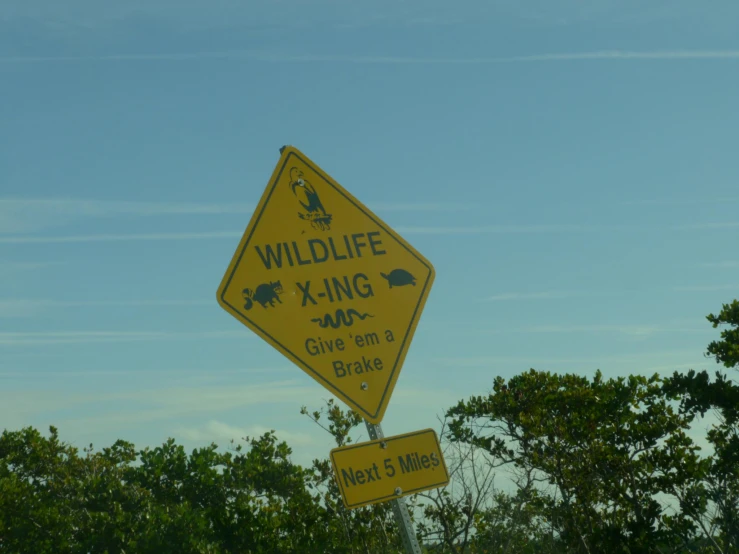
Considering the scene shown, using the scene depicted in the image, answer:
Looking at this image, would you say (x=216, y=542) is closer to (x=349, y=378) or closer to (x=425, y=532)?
(x=425, y=532)

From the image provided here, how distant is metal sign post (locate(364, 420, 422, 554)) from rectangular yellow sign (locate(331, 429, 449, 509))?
38 mm

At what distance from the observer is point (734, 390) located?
42.2ft

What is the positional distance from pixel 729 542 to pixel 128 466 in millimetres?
15617

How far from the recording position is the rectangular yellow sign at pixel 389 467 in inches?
131

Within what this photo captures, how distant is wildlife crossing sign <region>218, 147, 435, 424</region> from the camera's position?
3.45m

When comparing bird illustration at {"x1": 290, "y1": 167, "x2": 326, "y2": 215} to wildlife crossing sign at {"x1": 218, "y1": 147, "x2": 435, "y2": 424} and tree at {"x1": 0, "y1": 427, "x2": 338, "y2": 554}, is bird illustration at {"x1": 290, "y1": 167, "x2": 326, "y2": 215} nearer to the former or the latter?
wildlife crossing sign at {"x1": 218, "y1": 147, "x2": 435, "y2": 424}

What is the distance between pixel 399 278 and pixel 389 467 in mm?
822

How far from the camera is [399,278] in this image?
3578mm

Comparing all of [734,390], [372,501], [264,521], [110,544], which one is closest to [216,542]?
[264,521]

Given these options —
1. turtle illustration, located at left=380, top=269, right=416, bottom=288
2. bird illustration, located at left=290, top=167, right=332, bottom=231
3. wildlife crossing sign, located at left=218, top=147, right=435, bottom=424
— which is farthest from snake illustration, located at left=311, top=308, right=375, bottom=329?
bird illustration, located at left=290, top=167, right=332, bottom=231

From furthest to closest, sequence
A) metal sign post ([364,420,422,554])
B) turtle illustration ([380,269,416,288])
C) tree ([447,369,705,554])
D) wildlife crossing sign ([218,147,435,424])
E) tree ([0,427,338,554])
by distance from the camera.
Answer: tree ([0,427,338,554]), tree ([447,369,705,554]), turtle illustration ([380,269,416,288]), wildlife crossing sign ([218,147,435,424]), metal sign post ([364,420,422,554])

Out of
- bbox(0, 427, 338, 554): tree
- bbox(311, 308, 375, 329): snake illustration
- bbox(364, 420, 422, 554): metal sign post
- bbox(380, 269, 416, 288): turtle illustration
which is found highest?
bbox(0, 427, 338, 554): tree

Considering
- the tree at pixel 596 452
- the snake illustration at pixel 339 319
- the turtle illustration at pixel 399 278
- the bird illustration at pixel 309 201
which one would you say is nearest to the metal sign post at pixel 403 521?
the snake illustration at pixel 339 319

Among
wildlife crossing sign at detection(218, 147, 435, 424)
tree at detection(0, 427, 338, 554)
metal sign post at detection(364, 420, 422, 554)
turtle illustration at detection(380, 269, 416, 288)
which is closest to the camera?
metal sign post at detection(364, 420, 422, 554)
